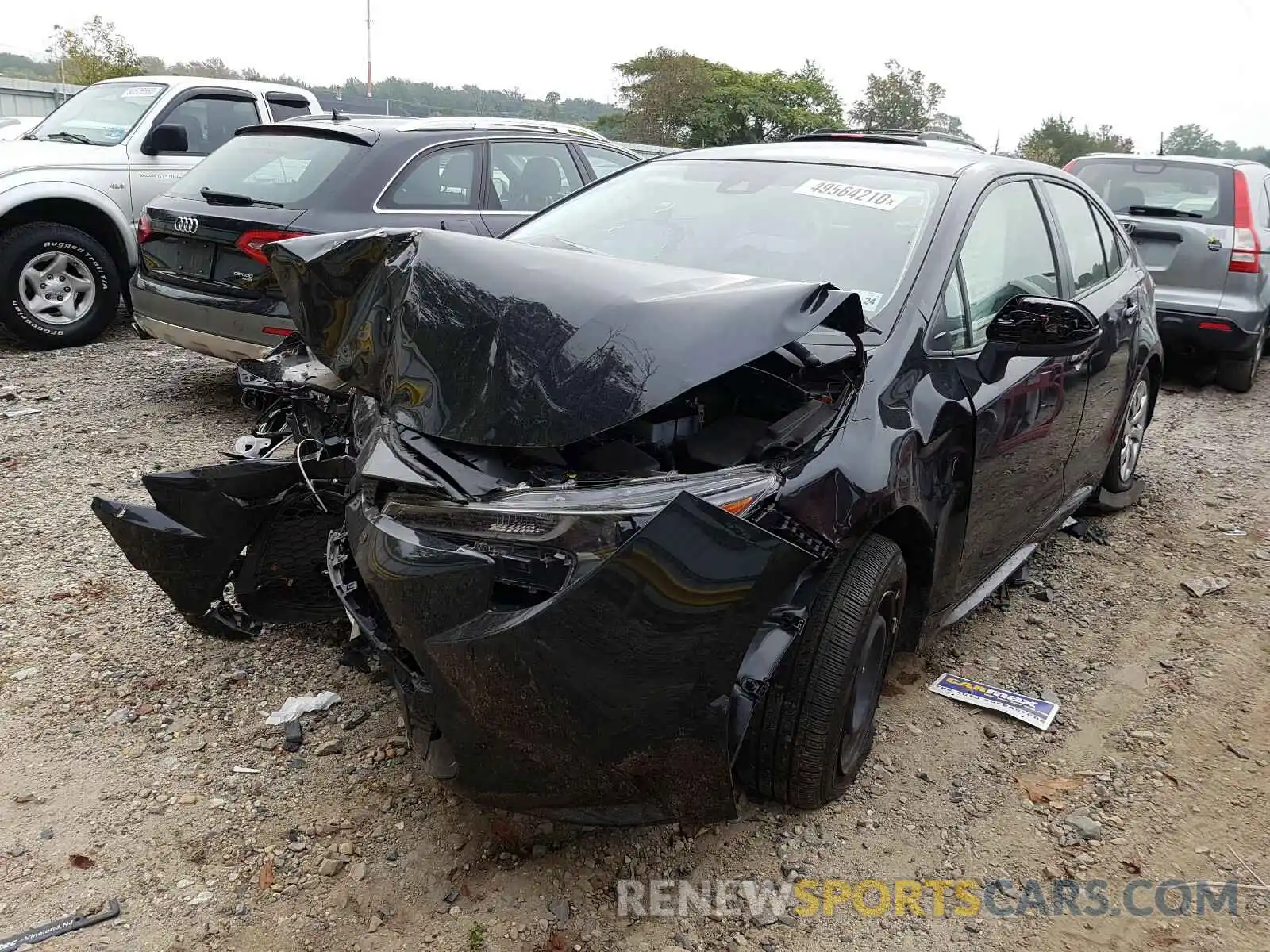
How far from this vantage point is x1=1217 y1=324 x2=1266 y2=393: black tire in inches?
299

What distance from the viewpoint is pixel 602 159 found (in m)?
6.81

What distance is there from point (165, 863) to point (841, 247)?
249cm

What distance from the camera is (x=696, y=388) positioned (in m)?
2.31

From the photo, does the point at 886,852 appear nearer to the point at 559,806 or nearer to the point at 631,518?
the point at 559,806

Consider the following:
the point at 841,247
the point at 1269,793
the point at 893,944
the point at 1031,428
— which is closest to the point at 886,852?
the point at 893,944

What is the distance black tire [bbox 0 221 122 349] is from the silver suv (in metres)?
7.55

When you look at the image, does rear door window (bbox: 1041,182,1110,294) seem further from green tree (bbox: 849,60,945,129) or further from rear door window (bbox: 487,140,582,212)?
green tree (bbox: 849,60,945,129)

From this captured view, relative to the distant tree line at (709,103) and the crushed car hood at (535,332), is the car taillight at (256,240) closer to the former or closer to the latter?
the crushed car hood at (535,332)

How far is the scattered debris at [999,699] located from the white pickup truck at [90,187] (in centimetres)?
675

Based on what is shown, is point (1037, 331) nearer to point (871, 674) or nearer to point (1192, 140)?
point (871, 674)

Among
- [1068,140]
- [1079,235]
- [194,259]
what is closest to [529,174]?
[194,259]

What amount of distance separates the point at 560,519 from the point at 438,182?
4368 mm

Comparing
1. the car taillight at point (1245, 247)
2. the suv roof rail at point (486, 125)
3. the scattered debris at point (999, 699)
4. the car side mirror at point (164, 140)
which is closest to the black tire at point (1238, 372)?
the car taillight at point (1245, 247)

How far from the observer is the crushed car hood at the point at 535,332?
2178mm
